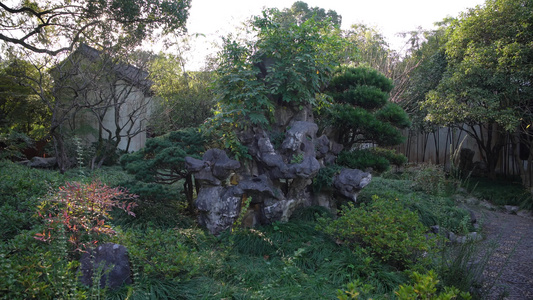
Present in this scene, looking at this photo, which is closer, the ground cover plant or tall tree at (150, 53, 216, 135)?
the ground cover plant

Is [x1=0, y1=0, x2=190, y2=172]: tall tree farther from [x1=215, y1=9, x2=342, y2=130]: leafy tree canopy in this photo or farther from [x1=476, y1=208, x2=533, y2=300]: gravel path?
[x1=476, y1=208, x2=533, y2=300]: gravel path

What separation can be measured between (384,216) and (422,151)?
1140cm

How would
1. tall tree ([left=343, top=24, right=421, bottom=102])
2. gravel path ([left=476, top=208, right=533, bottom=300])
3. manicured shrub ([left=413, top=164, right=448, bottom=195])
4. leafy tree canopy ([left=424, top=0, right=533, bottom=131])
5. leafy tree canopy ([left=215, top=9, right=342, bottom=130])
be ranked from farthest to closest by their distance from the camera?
tall tree ([left=343, top=24, right=421, bottom=102]) → manicured shrub ([left=413, top=164, right=448, bottom=195]) → leafy tree canopy ([left=424, top=0, right=533, bottom=131]) → leafy tree canopy ([left=215, top=9, right=342, bottom=130]) → gravel path ([left=476, top=208, right=533, bottom=300])

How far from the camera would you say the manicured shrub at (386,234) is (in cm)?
349

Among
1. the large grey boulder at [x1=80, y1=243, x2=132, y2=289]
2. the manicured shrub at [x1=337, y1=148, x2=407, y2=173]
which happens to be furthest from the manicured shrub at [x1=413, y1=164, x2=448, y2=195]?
the large grey boulder at [x1=80, y1=243, x2=132, y2=289]

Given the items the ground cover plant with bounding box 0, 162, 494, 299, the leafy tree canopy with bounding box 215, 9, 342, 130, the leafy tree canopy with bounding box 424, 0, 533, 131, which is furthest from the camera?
the leafy tree canopy with bounding box 424, 0, 533, 131

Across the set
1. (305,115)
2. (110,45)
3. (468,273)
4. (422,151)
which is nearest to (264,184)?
(305,115)

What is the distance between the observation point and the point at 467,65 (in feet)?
25.9

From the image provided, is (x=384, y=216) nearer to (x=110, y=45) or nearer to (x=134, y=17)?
(x=134, y=17)

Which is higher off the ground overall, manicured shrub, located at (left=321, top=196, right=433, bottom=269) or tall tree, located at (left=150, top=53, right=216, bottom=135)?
tall tree, located at (left=150, top=53, right=216, bottom=135)

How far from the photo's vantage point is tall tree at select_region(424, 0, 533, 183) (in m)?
7.11

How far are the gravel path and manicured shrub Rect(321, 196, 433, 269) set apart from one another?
67 centimetres

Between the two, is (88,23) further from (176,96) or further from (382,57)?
(382,57)

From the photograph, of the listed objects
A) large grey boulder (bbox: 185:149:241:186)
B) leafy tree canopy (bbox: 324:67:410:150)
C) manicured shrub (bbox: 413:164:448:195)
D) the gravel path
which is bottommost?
the gravel path
